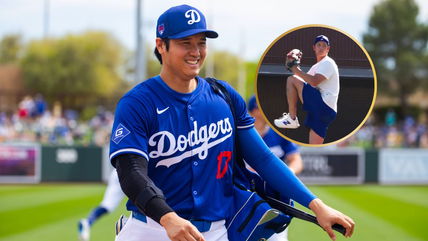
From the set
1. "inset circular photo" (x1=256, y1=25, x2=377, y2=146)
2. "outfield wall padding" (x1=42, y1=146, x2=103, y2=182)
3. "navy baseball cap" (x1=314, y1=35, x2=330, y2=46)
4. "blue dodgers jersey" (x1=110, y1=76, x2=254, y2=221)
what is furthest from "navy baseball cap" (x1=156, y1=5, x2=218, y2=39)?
"outfield wall padding" (x1=42, y1=146, x2=103, y2=182)

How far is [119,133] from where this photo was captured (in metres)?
2.64

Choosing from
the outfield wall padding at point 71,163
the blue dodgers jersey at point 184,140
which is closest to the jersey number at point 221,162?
the blue dodgers jersey at point 184,140

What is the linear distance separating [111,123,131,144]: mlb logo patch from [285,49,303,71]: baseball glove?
0.89 m

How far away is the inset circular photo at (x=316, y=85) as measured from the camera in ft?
9.53

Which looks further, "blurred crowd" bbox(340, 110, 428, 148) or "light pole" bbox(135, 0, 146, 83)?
"blurred crowd" bbox(340, 110, 428, 148)

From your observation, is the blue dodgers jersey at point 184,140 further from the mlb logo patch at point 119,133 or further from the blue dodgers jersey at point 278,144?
the blue dodgers jersey at point 278,144

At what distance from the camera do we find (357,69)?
2.93 m

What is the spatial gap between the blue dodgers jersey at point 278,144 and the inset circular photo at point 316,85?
9.48 feet

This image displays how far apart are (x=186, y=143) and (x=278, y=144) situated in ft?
10.7

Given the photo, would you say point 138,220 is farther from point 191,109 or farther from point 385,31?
point 385,31

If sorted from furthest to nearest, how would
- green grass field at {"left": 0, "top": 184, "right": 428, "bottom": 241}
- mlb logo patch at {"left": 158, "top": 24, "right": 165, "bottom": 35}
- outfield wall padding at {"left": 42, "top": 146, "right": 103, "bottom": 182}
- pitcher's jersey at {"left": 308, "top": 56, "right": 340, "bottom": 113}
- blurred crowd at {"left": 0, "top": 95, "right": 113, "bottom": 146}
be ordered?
blurred crowd at {"left": 0, "top": 95, "right": 113, "bottom": 146}
outfield wall padding at {"left": 42, "top": 146, "right": 103, "bottom": 182}
green grass field at {"left": 0, "top": 184, "right": 428, "bottom": 241}
pitcher's jersey at {"left": 308, "top": 56, "right": 340, "bottom": 113}
mlb logo patch at {"left": 158, "top": 24, "right": 165, "bottom": 35}

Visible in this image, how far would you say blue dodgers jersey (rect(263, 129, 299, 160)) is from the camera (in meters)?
5.91

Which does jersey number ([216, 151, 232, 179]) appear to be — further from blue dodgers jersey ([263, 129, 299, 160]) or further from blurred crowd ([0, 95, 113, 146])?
blurred crowd ([0, 95, 113, 146])

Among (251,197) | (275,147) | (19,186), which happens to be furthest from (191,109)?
(19,186)
